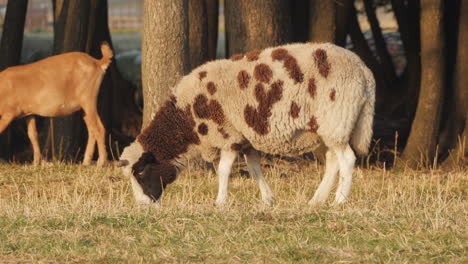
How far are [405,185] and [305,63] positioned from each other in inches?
109

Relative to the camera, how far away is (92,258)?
671 cm

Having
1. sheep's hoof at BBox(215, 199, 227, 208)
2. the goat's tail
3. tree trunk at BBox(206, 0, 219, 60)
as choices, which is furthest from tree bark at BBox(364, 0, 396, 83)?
sheep's hoof at BBox(215, 199, 227, 208)

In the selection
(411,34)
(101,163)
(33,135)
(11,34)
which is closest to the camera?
(101,163)

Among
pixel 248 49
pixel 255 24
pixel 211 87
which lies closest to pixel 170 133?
pixel 211 87

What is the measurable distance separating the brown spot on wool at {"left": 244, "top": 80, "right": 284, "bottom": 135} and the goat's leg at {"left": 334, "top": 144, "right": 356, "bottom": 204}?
0.79 m

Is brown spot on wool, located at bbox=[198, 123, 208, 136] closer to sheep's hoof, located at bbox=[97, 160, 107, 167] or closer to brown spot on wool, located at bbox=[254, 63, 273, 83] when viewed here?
brown spot on wool, located at bbox=[254, 63, 273, 83]

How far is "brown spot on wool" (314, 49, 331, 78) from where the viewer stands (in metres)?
9.14

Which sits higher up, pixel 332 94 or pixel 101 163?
pixel 332 94

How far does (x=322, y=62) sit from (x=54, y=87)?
5.22 m

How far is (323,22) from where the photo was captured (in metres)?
13.7

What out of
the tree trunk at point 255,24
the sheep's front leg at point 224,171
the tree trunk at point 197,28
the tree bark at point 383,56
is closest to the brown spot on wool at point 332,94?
the sheep's front leg at point 224,171

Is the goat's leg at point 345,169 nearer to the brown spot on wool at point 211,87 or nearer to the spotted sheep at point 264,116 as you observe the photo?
the spotted sheep at point 264,116

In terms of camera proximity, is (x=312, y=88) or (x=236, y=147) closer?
(x=312, y=88)

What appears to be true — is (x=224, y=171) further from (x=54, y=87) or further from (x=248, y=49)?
(x=54, y=87)
